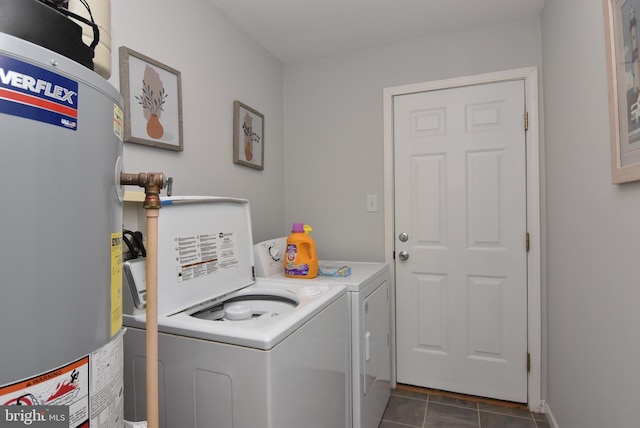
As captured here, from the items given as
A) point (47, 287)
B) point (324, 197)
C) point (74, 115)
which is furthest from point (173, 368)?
point (324, 197)

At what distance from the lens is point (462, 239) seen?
86.8 inches

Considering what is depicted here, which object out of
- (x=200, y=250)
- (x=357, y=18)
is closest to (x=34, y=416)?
(x=200, y=250)

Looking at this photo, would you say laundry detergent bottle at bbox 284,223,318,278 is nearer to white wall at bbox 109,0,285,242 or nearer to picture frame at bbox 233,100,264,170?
white wall at bbox 109,0,285,242

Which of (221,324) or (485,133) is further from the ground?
(485,133)

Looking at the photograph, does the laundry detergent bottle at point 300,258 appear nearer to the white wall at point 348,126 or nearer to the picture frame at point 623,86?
the white wall at point 348,126

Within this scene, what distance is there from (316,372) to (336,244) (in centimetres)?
139

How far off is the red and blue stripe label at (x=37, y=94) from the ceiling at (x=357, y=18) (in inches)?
66.2

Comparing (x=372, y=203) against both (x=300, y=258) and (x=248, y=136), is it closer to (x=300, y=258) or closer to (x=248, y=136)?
(x=300, y=258)

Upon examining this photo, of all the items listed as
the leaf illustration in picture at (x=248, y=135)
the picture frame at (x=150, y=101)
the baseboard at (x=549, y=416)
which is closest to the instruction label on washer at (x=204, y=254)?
the picture frame at (x=150, y=101)

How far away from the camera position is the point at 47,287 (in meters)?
0.51

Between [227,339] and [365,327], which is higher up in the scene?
[227,339]

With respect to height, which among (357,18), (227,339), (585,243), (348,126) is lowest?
(227,339)

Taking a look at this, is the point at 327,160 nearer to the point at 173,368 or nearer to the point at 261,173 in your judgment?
the point at 261,173

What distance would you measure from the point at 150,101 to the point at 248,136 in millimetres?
752
